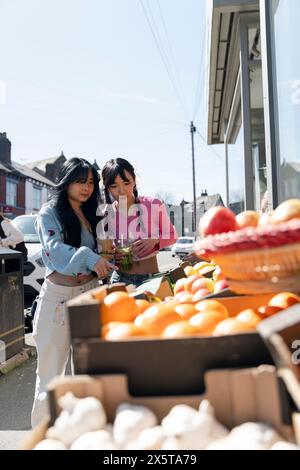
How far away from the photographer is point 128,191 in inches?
99.7

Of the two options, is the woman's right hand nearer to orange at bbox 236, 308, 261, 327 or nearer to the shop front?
orange at bbox 236, 308, 261, 327

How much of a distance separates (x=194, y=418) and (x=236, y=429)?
0.31ft

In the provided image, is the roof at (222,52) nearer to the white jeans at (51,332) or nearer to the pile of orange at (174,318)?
the white jeans at (51,332)

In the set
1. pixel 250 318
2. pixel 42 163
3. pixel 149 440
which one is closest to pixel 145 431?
pixel 149 440

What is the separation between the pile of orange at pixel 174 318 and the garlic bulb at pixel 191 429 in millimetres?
178

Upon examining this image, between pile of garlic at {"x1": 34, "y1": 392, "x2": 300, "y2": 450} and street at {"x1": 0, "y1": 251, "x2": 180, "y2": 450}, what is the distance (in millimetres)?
1573

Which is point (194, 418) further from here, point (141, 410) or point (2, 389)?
point (2, 389)

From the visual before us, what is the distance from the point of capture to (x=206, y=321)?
112 cm

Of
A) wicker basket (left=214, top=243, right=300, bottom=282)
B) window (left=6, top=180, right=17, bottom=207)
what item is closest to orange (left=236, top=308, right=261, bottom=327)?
wicker basket (left=214, top=243, right=300, bottom=282)

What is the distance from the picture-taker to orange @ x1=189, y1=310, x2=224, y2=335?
109 centimetres

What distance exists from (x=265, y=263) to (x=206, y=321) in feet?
0.75
